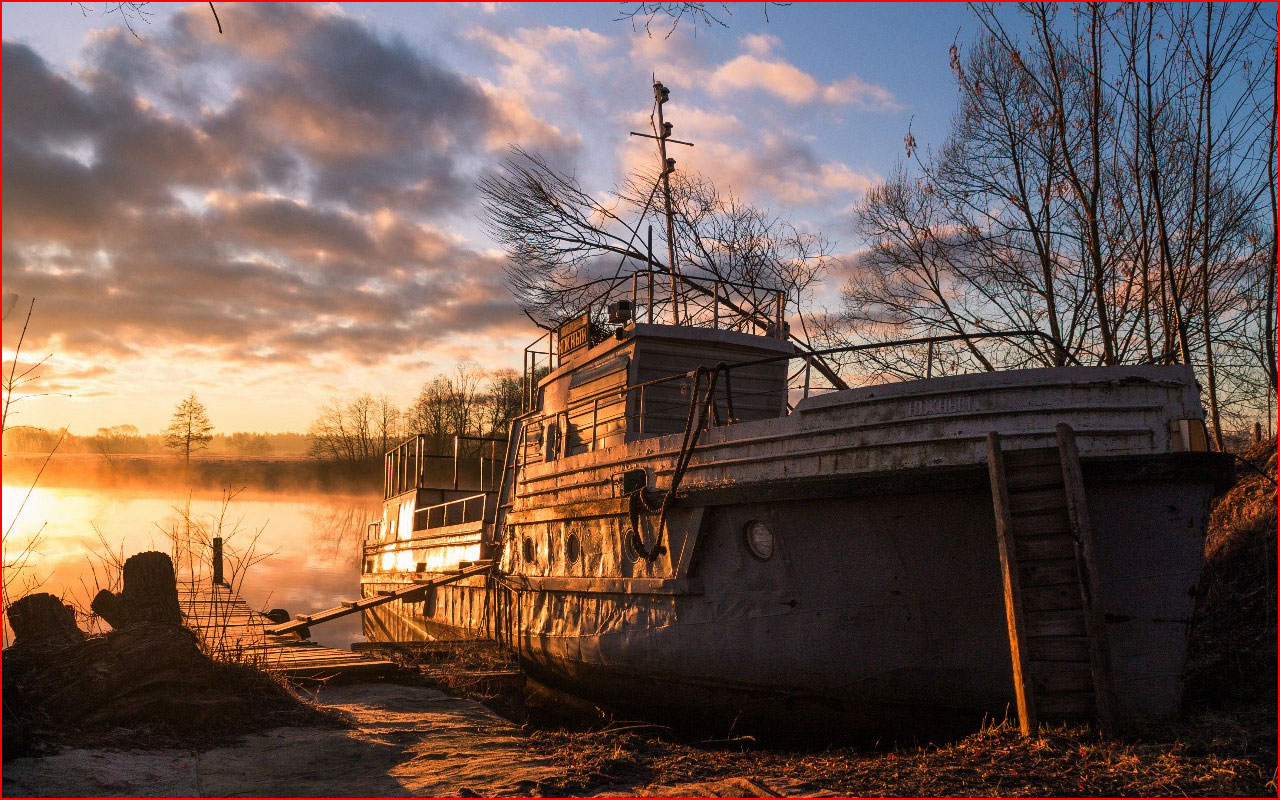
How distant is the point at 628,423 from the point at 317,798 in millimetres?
6109

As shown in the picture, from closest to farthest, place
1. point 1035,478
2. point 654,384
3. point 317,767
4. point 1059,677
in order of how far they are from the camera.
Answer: point 317,767 < point 1059,677 < point 1035,478 < point 654,384

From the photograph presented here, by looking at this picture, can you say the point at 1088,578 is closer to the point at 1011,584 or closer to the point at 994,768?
the point at 1011,584

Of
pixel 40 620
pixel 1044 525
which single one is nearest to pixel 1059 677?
pixel 1044 525

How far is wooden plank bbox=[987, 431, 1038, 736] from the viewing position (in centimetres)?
545

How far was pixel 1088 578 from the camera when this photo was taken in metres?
5.57

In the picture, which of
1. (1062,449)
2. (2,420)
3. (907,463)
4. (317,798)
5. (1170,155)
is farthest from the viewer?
(1170,155)

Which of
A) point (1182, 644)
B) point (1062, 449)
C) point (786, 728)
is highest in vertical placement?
point (1062, 449)

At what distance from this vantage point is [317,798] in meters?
4.84

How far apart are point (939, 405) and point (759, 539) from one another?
1939 mm

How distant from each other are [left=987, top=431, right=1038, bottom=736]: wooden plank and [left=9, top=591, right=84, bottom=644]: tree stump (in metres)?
6.98

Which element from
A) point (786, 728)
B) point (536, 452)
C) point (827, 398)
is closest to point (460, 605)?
Result: point (536, 452)

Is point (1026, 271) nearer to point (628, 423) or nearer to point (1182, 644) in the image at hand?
point (628, 423)

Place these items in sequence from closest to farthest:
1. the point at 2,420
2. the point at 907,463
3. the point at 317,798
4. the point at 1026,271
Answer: the point at 317,798
the point at 2,420
the point at 907,463
the point at 1026,271

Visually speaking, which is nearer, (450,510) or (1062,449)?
(1062,449)
